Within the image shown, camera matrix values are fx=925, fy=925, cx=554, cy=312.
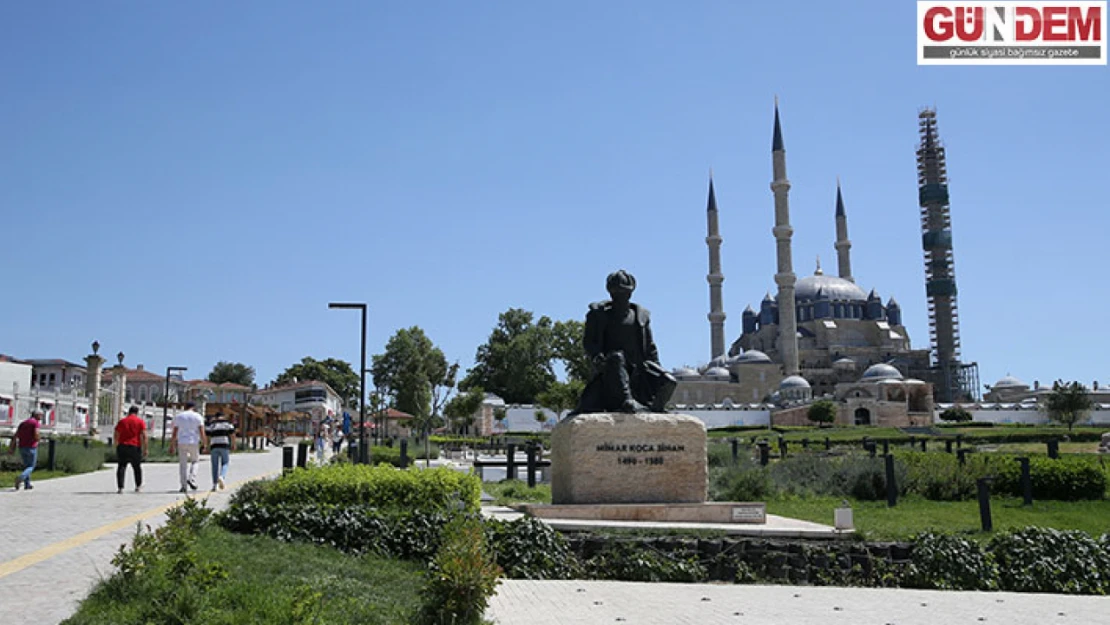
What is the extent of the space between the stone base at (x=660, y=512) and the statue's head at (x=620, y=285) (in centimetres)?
279

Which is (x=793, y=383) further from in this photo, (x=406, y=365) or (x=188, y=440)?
(x=188, y=440)

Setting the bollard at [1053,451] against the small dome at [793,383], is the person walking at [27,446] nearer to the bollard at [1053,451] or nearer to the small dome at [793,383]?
the bollard at [1053,451]

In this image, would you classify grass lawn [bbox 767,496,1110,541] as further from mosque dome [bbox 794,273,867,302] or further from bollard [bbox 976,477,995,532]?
mosque dome [bbox 794,273,867,302]

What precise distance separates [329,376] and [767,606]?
9100 centimetres

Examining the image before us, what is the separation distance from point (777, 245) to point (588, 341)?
75991 mm

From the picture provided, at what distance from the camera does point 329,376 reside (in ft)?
310

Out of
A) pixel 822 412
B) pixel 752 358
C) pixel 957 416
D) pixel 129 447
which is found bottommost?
pixel 129 447

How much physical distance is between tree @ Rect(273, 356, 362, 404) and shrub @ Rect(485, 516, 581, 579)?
87873 mm

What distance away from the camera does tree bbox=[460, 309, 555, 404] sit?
76.7 m

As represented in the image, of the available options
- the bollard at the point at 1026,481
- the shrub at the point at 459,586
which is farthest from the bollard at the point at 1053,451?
the shrub at the point at 459,586

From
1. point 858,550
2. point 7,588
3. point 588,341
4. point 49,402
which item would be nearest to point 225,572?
point 7,588

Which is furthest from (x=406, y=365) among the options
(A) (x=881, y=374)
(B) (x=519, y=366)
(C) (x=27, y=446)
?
(C) (x=27, y=446)

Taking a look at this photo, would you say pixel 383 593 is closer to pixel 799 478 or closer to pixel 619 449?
pixel 619 449

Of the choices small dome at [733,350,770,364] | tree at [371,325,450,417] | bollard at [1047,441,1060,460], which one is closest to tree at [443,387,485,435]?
tree at [371,325,450,417]
